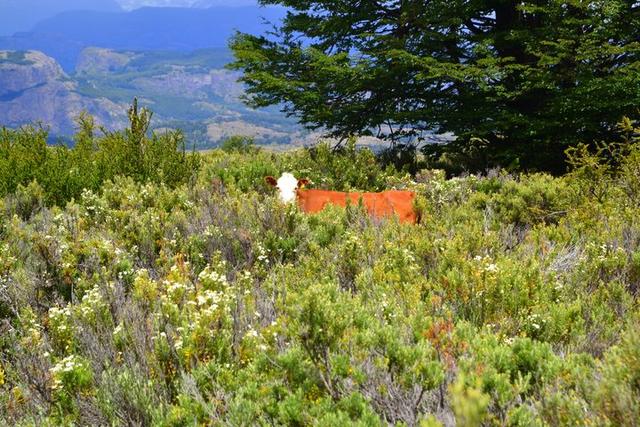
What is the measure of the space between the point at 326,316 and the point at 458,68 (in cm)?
935

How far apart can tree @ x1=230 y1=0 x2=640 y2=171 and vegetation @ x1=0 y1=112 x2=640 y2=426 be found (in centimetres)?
418

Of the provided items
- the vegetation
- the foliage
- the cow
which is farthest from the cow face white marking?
the foliage

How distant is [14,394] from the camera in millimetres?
→ 2832

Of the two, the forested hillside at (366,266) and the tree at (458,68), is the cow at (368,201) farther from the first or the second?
the tree at (458,68)

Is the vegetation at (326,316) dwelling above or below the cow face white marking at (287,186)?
above

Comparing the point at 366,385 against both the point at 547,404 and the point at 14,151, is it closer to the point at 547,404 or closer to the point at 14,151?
the point at 547,404

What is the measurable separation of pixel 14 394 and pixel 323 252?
2.74 meters

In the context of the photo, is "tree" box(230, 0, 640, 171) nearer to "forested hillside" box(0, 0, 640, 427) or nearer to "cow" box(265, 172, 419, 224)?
"forested hillside" box(0, 0, 640, 427)

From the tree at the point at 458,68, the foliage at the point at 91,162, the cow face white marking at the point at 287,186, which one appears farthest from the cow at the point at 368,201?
the tree at the point at 458,68

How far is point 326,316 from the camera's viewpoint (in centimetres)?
259

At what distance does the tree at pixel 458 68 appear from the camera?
996cm

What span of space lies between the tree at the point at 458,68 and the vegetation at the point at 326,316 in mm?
4179

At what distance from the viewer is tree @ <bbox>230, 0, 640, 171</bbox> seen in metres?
9.96

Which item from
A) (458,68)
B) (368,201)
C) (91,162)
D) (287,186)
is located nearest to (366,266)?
(368,201)
